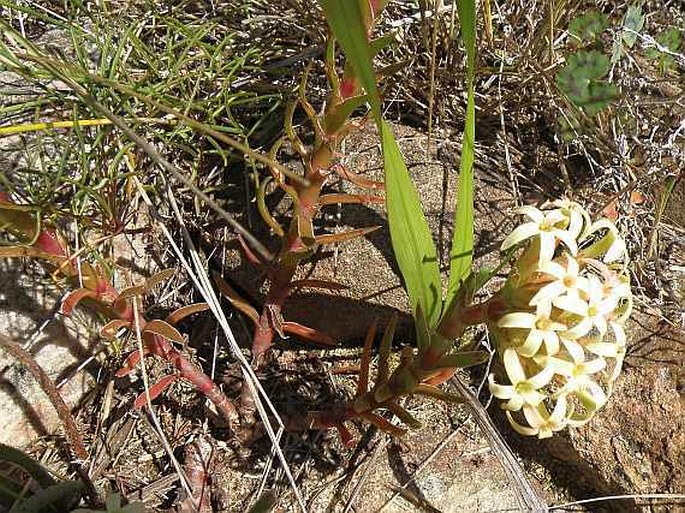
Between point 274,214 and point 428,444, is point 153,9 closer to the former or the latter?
point 274,214

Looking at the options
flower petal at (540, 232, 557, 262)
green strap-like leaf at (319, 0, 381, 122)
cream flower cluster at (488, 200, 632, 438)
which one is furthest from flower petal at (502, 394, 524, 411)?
green strap-like leaf at (319, 0, 381, 122)

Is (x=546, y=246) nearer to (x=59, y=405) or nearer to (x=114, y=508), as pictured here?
(x=114, y=508)

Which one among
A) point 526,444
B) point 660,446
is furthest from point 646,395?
point 526,444

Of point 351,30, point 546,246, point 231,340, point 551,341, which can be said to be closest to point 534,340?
point 551,341

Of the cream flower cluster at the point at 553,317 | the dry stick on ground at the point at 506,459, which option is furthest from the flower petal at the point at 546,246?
the dry stick on ground at the point at 506,459

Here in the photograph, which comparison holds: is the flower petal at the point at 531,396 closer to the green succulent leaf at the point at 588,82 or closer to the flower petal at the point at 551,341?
the flower petal at the point at 551,341

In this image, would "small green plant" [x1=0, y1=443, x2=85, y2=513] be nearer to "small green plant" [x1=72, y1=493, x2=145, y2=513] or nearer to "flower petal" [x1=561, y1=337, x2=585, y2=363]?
"small green plant" [x1=72, y1=493, x2=145, y2=513]
